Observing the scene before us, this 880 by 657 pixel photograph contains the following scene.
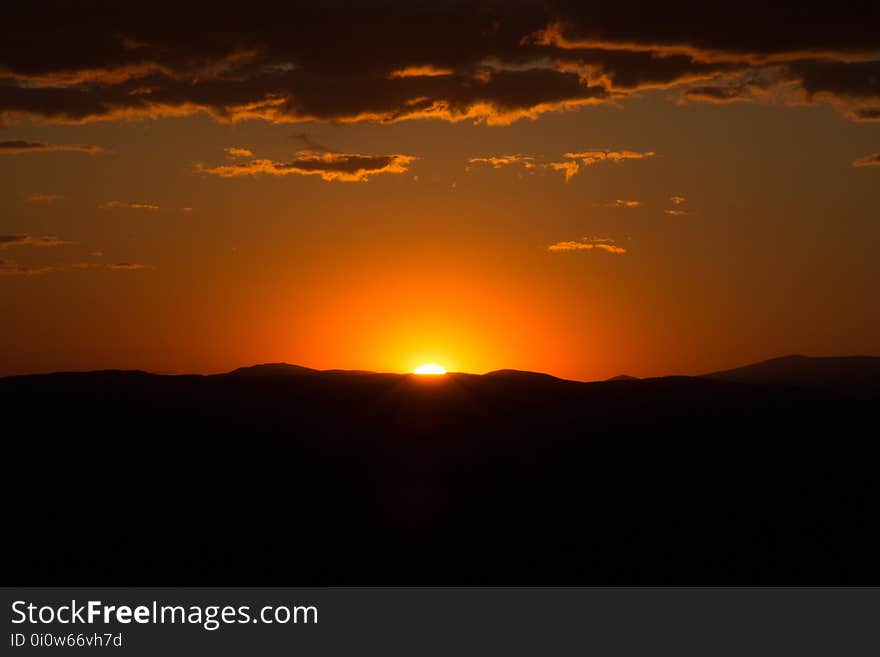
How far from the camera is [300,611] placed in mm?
28750

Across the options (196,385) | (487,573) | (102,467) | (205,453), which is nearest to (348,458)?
(205,453)

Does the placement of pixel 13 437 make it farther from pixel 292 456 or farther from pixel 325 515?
pixel 325 515

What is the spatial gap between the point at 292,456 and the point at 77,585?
13.9m

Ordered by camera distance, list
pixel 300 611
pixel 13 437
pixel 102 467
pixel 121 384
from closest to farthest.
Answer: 1. pixel 300 611
2. pixel 102 467
3. pixel 13 437
4. pixel 121 384

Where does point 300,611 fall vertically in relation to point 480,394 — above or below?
below

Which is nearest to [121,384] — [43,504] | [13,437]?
[13,437]

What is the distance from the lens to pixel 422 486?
42.5m

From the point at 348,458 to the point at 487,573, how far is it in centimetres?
1221

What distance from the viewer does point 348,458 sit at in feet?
151

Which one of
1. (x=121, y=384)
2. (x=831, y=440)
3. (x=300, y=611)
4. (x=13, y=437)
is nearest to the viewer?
(x=300, y=611)

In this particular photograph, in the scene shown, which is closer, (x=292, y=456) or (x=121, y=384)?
(x=292, y=456)

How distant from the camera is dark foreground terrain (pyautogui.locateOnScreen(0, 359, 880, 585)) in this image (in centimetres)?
3534

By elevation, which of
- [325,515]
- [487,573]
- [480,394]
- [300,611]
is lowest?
[300,611]

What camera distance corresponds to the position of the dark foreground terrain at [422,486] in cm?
3534
